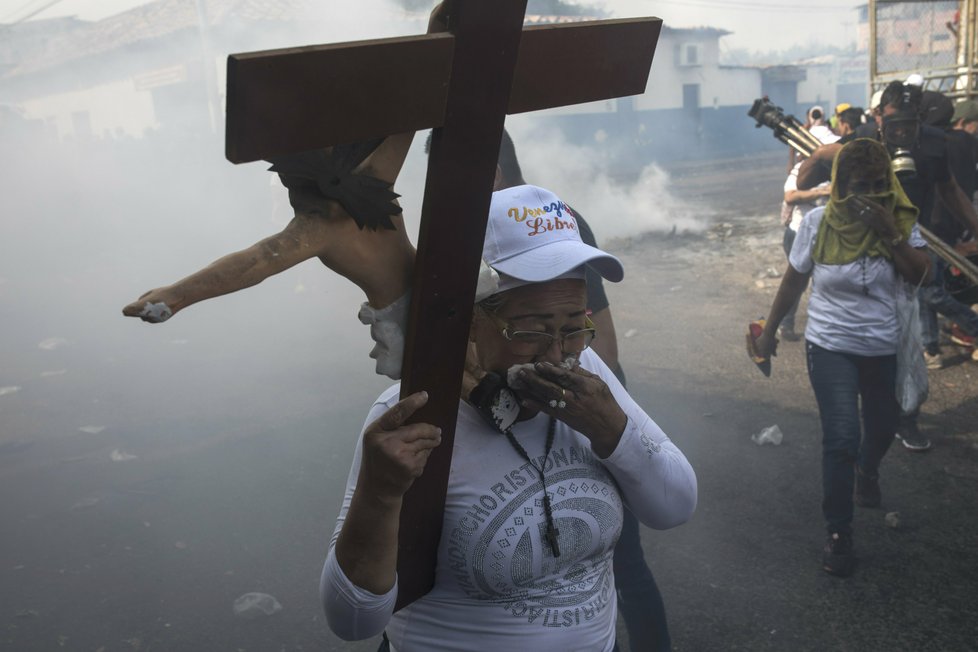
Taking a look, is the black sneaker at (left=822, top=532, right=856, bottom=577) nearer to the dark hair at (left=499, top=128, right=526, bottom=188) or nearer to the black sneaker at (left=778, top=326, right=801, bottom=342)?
the dark hair at (left=499, top=128, right=526, bottom=188)

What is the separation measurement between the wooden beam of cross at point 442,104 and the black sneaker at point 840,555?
9.58 feet

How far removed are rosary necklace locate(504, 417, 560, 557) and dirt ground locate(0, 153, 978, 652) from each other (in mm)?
2172

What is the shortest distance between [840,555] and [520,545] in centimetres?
279

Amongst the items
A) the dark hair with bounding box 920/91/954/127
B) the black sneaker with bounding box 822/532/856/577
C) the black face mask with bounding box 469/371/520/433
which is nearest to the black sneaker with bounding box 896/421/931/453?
the black sneaker with bounding box 822/532/856/577

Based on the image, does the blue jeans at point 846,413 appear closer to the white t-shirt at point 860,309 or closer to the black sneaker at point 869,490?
the white t-shirt at point 860,309

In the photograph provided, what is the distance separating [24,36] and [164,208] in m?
16.4

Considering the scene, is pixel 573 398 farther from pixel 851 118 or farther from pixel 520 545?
pixel 851 118

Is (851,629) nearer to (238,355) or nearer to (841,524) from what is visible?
(841,524)

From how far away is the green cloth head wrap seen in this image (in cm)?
392

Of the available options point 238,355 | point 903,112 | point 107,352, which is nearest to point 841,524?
point 903,112

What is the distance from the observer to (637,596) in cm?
286

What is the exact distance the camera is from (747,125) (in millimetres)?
41438

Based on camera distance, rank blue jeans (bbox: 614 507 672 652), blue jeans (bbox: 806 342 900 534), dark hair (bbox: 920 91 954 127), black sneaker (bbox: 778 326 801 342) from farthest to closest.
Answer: black sneaker (bbox: 778 326 801 342) → dark hair (bbox: 920 91 954 127) → blue jeans (bbox: 806 342 900 534) → blue jeans (bbox: 614 507 672 652)

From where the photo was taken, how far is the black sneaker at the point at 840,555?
154 inches
